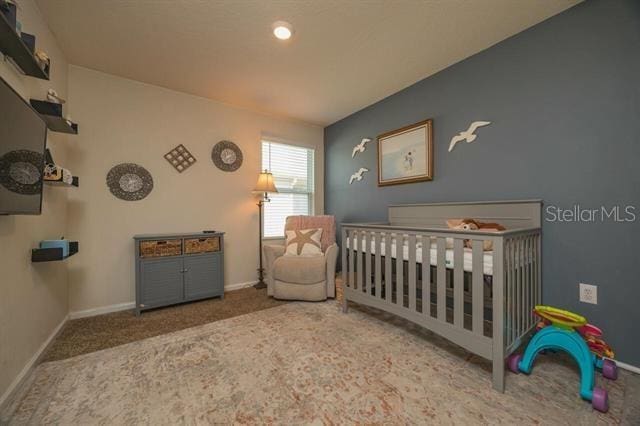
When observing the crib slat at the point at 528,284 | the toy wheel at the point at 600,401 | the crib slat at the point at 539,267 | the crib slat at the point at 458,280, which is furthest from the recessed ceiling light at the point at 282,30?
the toy wheel at the point at 600,401

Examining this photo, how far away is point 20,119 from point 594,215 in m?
3.16

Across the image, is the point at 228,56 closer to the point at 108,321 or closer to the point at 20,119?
the point at 20,119

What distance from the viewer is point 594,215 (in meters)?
1.59

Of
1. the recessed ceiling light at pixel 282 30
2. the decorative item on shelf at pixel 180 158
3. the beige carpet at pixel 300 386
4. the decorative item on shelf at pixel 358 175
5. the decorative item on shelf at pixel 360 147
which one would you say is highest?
the recessed ceiling light at pixel 282 30

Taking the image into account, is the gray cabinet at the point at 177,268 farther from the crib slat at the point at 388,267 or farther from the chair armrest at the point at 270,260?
the crib slat at the point at 388,267

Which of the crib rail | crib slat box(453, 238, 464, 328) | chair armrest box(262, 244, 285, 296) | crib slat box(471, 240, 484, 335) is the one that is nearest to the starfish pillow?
chair armrest box(262, 244, 285, 296)

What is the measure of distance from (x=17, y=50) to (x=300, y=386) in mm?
2199

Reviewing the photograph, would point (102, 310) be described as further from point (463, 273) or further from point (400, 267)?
point (463, 273)

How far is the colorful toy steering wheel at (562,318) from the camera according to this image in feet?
4.28

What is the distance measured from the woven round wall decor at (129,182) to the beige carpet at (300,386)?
4.81 ft

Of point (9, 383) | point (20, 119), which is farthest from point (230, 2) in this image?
point (9, 383)

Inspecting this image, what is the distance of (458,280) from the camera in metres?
1.52

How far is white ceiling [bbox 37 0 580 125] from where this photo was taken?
165cm

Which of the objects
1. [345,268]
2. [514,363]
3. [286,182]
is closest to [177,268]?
[345,268]
